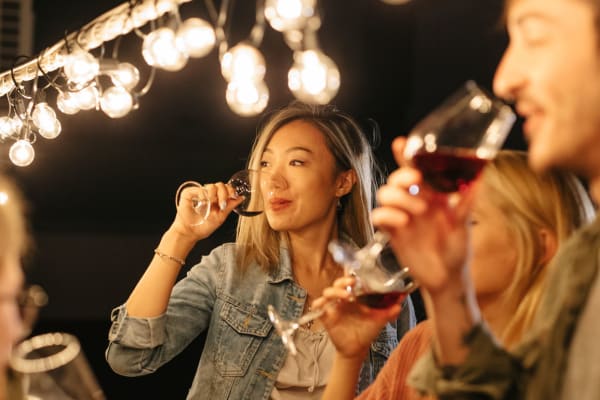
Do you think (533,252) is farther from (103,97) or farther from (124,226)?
(124,226)

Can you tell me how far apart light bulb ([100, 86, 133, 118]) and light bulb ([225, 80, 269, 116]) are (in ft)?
1.42

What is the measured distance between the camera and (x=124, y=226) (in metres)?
5.07

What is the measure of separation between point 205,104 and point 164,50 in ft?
9.99

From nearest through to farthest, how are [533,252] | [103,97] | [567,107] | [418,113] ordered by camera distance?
[567,107] < [533,252] < [103,97] < [418,113]

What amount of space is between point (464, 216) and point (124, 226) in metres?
3.96

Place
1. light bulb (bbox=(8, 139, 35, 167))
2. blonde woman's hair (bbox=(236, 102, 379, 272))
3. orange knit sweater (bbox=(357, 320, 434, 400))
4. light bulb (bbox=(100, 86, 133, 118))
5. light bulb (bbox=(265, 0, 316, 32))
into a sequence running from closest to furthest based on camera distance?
light bulb (bbox=(265, 0, 316, 32)) → orange knit sweater (bbox=(357, 320, 434, 400)) → light bulb (bbox=(100, 86, 133, 118)) → light bulb (bbox=(8, 139, 35, 167)) → blonde woman's hair (bbox=(236, 102, 379, 272))

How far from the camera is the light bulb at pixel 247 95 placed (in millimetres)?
1820

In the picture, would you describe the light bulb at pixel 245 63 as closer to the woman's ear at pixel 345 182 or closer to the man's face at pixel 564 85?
the man's face at pixel 564 85

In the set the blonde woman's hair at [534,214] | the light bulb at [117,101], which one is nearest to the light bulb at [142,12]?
the light bulb at [117,101]

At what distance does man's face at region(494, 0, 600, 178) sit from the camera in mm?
1289

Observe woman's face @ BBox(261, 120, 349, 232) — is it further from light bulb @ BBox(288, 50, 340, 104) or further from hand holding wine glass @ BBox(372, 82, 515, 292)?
hand holding wine glass @ BBox(372, 82, 515, 292)

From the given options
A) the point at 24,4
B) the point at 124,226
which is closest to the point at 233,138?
the point at 124,226

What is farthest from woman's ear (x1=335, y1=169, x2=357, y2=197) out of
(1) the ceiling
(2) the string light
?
(1) the ceiling

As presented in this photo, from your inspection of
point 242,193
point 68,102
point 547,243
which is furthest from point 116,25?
point 547,243
